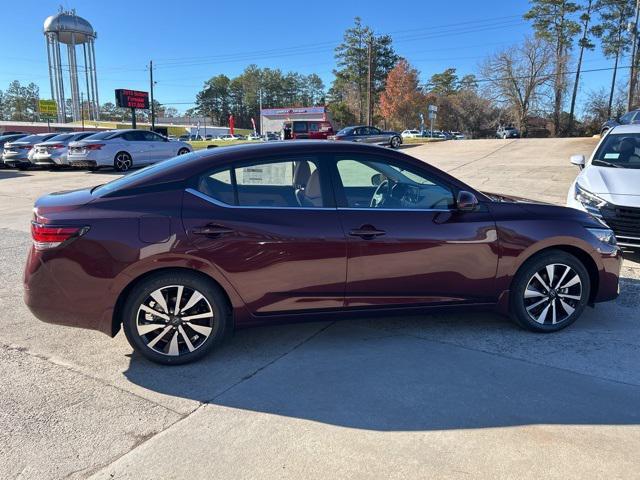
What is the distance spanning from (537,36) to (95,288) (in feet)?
193

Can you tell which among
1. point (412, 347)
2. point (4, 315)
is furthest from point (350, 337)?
point (4, 315)

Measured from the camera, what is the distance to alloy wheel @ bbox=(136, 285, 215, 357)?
11.2ft

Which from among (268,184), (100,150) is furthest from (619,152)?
(100,150)

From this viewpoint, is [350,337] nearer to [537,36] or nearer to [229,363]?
[229,363]

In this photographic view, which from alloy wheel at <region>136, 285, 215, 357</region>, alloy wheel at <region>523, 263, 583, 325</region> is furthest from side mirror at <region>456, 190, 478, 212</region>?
alloy wheel at <region>136, 285, 215, 357</region>

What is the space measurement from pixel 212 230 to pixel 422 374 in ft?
5.78

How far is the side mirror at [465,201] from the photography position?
12.3 feet

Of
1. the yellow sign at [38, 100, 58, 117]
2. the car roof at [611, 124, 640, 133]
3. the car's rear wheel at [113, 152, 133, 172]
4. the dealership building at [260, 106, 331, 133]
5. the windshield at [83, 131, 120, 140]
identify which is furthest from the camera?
the dealership building at [260, 106, 331, 133]

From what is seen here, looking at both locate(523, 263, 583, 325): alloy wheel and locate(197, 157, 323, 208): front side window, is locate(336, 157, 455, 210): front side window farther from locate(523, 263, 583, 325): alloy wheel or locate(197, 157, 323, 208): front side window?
locate(523, 263, 583, 325): alloy wheel

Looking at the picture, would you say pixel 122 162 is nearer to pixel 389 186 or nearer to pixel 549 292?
pixel 389 186

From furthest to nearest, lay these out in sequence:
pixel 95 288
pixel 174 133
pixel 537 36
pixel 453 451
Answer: pixel 174 133 → pixel 537 36 → pixel 95 288 → pixel 453 451

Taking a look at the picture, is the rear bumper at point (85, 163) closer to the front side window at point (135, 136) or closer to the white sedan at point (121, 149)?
the white sedan at point (121, 149)

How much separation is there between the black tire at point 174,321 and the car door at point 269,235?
19 centimetres

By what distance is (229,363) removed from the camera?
141 inches
